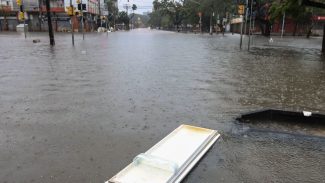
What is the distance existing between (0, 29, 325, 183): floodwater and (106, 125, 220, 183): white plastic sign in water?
15cm

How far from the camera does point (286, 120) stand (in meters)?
6.95

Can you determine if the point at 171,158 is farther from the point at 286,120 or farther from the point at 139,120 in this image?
the point at 286,120

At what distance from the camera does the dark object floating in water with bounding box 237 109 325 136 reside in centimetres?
651

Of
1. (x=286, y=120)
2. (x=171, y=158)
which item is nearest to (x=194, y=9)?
(x=286, y=120)

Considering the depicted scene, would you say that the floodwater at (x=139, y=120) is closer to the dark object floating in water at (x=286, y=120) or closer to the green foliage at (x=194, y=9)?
the dark object floating in water at (x=286, y=120)

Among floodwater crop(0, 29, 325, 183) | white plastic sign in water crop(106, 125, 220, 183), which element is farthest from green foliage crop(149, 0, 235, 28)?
white plastic sign in water crop(106, 125, 220, 183)

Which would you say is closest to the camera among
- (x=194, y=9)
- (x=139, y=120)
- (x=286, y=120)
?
(x=139, y=120)

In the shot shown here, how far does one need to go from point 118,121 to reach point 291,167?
3074 mm

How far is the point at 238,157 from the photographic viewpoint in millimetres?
4805

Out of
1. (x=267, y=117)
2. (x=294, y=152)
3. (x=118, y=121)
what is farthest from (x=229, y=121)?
(x=118, y=121)

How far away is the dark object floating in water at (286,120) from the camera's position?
6.51 meters

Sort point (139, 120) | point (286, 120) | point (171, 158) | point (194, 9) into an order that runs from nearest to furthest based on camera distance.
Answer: point (171, 158), point (139, 120), point (286, 120), point (194, 9)

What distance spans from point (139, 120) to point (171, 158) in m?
2.04

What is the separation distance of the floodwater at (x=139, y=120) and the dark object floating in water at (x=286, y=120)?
360 mm
